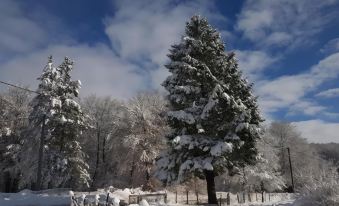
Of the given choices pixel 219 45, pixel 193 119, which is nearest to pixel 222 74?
pixel 219 45

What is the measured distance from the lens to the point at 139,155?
4466 cm

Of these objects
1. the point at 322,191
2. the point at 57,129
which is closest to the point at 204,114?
the point at 322,191

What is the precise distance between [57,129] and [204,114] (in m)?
19.7

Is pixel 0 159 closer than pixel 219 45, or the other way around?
pixel 219 45

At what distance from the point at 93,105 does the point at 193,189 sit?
86.2ft

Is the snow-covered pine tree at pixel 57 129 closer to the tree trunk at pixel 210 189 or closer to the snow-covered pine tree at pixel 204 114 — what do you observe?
the snow-covered pine tree at pixel 204 114

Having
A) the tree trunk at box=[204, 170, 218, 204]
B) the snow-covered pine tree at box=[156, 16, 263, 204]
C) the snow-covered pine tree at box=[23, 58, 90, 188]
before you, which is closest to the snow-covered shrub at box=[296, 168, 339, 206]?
the snow-covered pine tree at box=[156, 16, 263, 204]

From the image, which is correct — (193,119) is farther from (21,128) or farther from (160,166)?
(21,128)

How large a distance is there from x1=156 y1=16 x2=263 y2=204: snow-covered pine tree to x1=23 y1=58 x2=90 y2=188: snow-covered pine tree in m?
15.4

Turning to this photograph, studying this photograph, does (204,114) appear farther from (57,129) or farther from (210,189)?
(57,129)

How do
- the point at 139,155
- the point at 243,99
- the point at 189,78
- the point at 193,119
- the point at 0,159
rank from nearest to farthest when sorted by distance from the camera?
the point at 193,119
the point at 189,78
the point at 243,99
the point at 139,155
the point at 0,159

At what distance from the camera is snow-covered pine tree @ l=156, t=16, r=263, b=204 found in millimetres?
26844

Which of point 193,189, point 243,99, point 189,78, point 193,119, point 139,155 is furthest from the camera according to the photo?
point 139,155

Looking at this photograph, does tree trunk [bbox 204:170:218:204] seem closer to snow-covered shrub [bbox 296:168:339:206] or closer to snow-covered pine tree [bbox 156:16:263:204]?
snow-covered pine tree [bbox 156:16:263:204]
